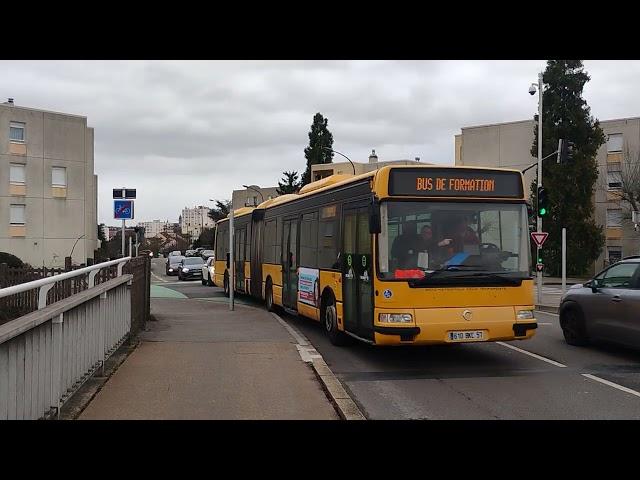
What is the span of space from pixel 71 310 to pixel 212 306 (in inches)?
511

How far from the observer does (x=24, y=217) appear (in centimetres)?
4588

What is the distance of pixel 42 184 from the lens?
46625 millimetres

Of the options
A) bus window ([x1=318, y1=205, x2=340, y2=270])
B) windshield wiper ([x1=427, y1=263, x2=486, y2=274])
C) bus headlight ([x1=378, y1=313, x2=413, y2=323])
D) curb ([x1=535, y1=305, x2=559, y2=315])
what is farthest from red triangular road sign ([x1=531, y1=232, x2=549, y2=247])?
bus headlight ([x1=378, y1=313, x2=413, y2=323])

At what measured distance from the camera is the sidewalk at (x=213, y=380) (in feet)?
20.7

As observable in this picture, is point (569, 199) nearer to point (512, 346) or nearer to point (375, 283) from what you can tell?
point (512, 346)

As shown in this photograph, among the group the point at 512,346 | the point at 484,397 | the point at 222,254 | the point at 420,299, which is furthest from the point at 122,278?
the point at 222,254

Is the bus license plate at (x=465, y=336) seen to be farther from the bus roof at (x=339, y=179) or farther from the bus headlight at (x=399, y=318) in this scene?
the bus roof at (x=339, y=179)

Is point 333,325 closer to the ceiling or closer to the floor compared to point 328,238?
closer to the floor

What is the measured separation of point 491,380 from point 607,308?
117 inches

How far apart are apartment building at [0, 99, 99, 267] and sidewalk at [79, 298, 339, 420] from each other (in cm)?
3679

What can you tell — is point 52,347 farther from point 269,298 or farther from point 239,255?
point 239,255

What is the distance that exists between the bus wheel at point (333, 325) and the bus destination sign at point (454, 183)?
2.79 metres

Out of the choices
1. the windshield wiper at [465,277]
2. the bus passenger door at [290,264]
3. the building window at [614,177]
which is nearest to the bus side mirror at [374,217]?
the windshield wiper at [465,277]

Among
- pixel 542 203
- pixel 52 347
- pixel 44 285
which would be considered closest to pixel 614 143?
pixel 542 203
